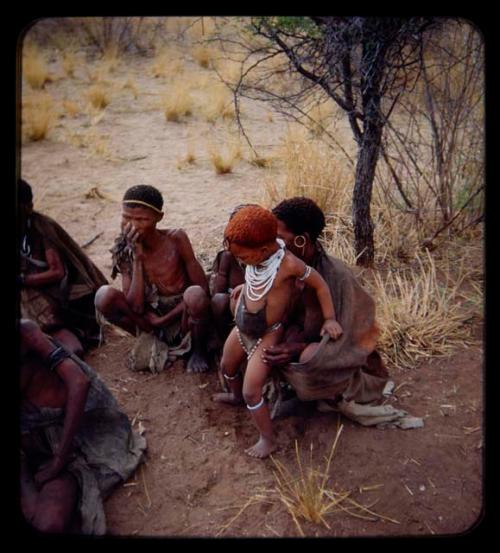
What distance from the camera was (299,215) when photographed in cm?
251

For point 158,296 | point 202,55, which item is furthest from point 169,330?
point 202,55

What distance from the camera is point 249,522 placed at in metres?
2.18

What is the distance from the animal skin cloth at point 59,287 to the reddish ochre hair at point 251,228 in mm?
1588

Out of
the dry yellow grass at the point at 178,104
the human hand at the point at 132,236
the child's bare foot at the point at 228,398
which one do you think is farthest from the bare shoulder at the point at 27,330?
the dry yellow grass at the point at 178,104

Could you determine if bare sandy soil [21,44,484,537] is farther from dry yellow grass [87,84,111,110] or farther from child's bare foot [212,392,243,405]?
dry yellow grass [87,84,111,110]

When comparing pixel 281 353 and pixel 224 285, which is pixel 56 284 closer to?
pixel 224 285

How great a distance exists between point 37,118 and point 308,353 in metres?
6.56

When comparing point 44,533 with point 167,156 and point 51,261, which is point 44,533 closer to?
point 51,261

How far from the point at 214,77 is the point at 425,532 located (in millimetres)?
9211

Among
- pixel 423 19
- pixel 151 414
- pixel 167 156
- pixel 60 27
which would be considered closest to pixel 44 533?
pixel 151 414

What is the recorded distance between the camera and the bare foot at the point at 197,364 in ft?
10.5

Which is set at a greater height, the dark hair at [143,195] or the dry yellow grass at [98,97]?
the dry yellow grass at [98,97]

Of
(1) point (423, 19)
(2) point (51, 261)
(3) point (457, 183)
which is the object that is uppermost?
(1) point (423, 19)

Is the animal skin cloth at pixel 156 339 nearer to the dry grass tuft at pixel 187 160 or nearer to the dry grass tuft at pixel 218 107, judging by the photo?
the dry grass tuft at pixel 187 160
